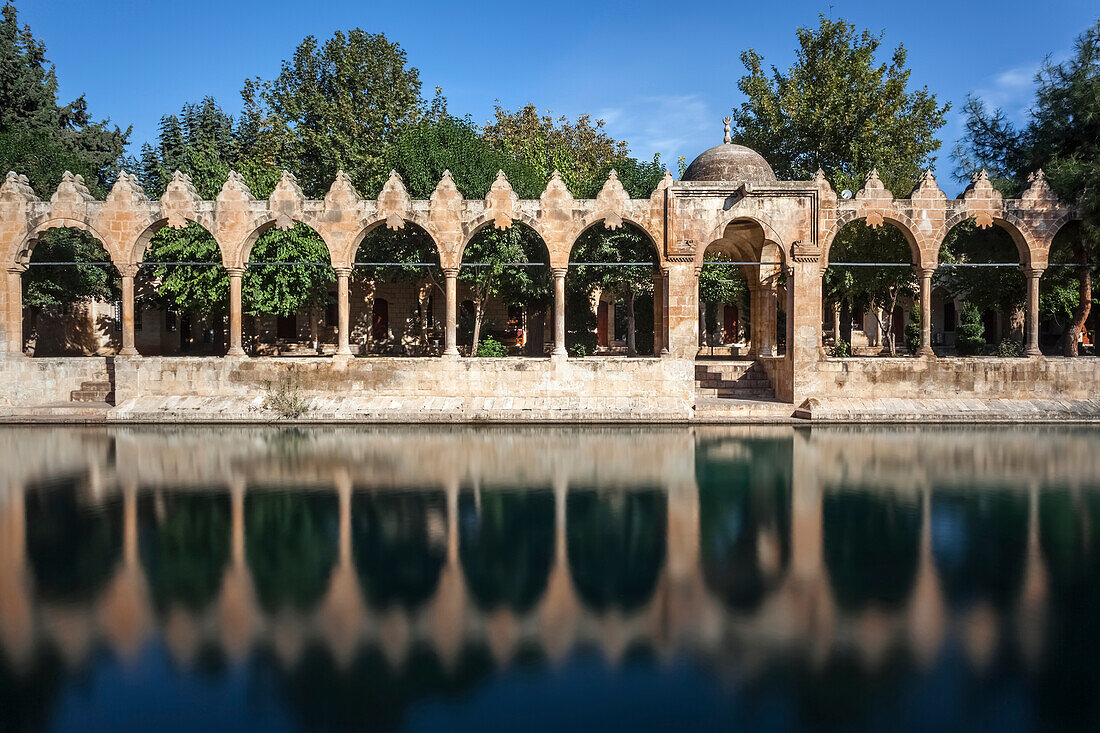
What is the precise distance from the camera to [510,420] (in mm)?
13945

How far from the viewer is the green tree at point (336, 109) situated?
24.5 m

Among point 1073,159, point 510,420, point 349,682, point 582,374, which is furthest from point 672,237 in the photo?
point 349,682

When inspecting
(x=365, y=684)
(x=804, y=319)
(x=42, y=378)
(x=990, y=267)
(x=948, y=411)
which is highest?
(x=990, y=267)

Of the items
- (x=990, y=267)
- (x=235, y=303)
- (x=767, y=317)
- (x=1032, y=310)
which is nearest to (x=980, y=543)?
(x=1032, y=310)

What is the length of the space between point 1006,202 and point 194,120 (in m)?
25.2

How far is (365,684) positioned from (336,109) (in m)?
24.1

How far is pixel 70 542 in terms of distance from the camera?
6562 mm

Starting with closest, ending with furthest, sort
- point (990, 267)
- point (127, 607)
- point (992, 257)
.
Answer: point (127, 607) → point (992, 257) → point (990, 267)

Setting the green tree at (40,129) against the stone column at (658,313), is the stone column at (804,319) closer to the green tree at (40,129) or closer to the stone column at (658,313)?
the stone column at (658,313)

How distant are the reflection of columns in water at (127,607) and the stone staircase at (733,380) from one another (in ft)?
38.8

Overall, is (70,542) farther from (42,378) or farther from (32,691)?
(42,378)

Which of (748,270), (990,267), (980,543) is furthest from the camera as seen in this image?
(748,270)

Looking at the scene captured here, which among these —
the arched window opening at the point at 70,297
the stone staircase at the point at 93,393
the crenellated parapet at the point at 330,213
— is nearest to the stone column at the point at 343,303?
the crenellated parapet at the point at 330,213

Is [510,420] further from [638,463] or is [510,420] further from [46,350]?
[46,350]
